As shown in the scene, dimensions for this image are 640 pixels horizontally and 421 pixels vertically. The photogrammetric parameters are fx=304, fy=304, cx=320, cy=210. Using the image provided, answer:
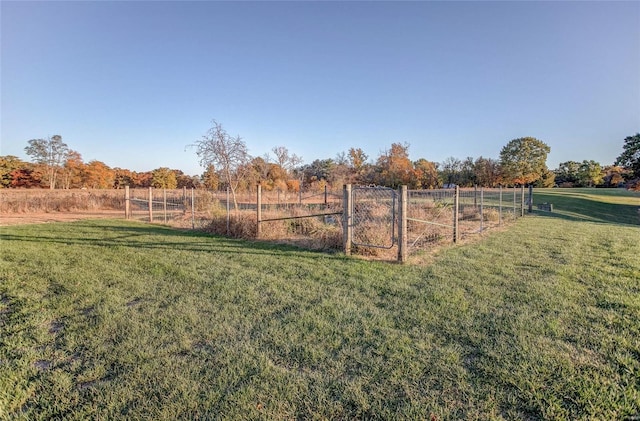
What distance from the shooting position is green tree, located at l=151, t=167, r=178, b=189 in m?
43.9

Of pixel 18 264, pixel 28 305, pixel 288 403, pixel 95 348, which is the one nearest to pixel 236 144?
pixel 18 264

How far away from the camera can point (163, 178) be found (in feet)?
144

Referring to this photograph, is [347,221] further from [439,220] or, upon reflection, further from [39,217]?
[39,217]

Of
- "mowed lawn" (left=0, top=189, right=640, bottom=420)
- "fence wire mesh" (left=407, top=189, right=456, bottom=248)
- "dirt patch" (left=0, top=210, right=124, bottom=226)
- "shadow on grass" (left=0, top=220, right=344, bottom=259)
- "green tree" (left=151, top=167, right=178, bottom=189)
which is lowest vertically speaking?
"mowed lawn" (left=0, top=189, right=640, bottom=420)

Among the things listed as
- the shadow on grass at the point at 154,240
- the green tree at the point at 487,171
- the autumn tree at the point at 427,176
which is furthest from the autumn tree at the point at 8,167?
the green tree at the point at 487,171

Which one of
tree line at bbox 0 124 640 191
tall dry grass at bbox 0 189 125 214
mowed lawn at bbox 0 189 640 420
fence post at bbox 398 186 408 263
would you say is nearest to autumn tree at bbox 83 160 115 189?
tree line at bbox 0 124 640 191

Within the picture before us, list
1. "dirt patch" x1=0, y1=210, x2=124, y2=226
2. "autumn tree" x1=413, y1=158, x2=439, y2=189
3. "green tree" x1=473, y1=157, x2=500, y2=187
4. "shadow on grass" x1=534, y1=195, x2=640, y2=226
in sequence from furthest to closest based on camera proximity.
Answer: "green tree" x1=473, y1=157, x2=500, y2=187, "autumn tree" x1=413, y1=158, x2=439, y2=189, "shadow on grass" x1=534, y1=195, x2=640, y2=226, "dirt patch" x1=0, y1=210, x2=124, y2=226

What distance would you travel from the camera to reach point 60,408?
1950 millimetres

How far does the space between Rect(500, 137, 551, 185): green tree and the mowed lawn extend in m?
48.9

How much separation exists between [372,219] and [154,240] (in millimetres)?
5630

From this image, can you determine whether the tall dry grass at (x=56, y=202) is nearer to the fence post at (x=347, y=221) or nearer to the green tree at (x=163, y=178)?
the fence post at (x=347, y=221)

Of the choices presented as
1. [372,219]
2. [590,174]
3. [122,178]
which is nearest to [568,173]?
[590,174]

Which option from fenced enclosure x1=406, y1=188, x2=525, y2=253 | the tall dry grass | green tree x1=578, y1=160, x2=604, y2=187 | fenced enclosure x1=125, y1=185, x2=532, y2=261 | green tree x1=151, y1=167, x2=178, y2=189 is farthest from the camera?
green tree x1=578, y1=160, x2=604, y2=187

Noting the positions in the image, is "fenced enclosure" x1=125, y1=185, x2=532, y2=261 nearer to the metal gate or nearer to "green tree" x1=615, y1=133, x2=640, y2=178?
the metal gate
